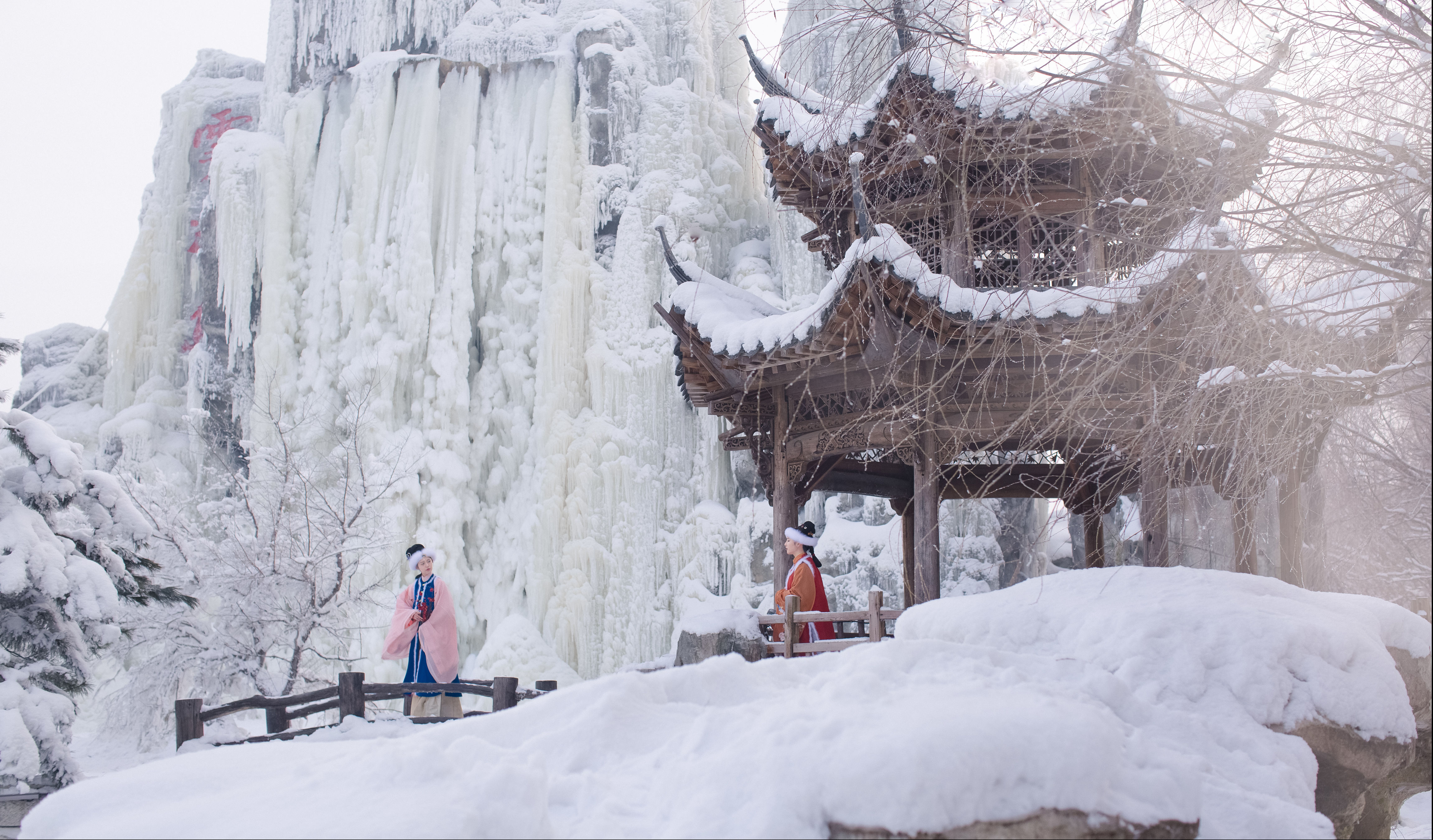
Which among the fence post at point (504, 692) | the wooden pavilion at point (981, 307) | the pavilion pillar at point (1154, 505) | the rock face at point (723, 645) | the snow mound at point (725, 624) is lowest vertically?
the fence post at point (504, 692)

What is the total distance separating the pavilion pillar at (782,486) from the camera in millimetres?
7273

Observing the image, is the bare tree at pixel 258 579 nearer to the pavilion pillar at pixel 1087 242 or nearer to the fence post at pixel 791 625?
the fence post at pixel 791 625

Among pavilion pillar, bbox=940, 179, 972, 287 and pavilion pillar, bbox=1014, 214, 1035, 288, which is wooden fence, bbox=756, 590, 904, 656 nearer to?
pavilion pillar, bbox=940, 179, 972, 287

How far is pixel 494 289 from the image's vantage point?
1625cm

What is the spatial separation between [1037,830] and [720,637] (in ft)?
13.9

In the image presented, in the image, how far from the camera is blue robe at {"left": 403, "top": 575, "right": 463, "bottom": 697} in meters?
6.03

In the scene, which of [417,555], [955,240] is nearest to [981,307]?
[955,240]

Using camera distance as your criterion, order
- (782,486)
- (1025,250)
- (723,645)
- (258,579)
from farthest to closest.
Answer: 1. (258,579)
2. (782,486)
3. (1025,250)
4. (723,645)

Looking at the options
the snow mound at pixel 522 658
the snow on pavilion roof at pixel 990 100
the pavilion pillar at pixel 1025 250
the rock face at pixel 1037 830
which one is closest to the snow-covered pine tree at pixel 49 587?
the snow on pavilion roof at pixel 990 100

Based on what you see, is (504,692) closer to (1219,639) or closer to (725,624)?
(725,624)

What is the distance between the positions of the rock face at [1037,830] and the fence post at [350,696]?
3.99 metres

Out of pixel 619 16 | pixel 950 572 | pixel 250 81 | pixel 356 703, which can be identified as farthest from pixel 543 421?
pixel 250 81

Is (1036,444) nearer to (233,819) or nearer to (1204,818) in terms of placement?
(1204,818)

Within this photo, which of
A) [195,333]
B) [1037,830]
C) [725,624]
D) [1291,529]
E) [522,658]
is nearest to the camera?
[1037,830]
